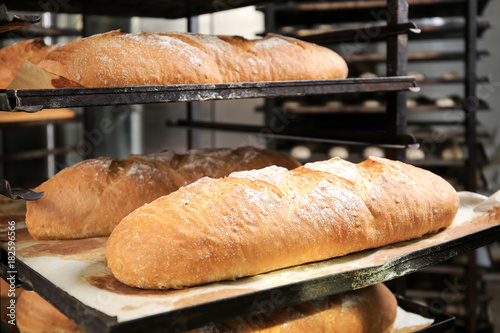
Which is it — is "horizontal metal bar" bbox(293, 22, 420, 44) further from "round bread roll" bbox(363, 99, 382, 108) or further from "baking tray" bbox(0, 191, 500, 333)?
"round bread roll" bbox(363, 99, 382, 108)

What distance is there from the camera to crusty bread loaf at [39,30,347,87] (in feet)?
4.39

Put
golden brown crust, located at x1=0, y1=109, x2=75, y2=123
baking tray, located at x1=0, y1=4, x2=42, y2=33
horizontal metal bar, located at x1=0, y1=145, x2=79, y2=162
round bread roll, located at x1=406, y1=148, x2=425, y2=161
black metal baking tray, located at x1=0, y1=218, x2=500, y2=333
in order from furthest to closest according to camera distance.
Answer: round bread roll, located at x1=406, y1=148, x2=425, y2=161 < horizontal metal bar, located at x1=0, y1=145, x2=79, y2=162 < golden brown crust, located at x1=0, y1=109, x2=75, y2=123 < baking tray, located at x1=0, y1=4, x2=42, y2=33 < black metal baking tray, located at x1=0, y1=218, x2=500, y2=333

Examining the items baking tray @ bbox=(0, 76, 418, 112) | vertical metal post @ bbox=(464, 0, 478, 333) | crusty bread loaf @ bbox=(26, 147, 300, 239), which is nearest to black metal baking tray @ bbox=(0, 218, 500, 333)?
crusty bread loaf @ bbox=(26, 147, 300, 239)

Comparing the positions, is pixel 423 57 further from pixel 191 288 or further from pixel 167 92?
pixel 191 288

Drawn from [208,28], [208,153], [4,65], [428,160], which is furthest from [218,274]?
[208,28]

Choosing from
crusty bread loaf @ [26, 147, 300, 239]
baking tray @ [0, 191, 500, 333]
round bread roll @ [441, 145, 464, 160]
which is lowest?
round bread roll @ [441, 145, 464, 160]

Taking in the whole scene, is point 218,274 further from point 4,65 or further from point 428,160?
point 428,160

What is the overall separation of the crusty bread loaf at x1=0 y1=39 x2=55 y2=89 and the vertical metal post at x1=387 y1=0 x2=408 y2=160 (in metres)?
1.10

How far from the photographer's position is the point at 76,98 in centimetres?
112

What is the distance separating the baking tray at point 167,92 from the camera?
105 centimetres

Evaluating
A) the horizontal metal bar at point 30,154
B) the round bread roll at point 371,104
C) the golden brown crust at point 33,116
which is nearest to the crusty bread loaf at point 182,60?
the golden brown crust at point 33,116

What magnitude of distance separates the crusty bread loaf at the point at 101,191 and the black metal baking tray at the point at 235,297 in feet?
0.60

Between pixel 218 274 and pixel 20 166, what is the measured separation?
11.6 ft

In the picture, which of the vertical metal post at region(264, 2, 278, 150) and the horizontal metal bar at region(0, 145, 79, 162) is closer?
the horizontal metal bar at region(0, 145, 79, 162)
